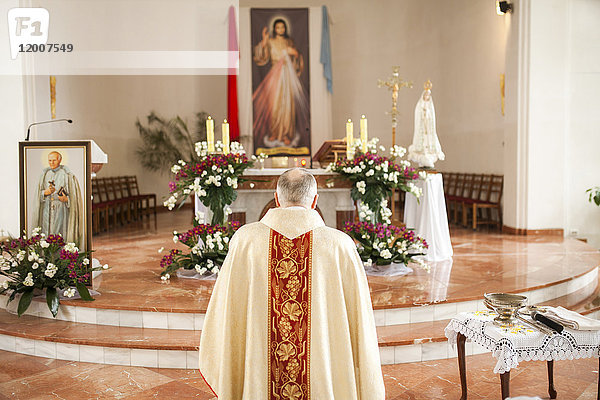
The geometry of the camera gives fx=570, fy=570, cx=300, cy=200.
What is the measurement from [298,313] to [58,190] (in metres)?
3.51

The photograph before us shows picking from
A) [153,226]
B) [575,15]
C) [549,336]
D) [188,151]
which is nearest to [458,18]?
[575,15]

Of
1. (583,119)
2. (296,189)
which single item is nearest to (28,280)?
(296,189)

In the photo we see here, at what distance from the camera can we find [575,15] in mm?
9266

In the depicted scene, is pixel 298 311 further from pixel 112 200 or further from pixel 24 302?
pixel 112 200

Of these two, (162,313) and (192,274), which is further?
(192,274)

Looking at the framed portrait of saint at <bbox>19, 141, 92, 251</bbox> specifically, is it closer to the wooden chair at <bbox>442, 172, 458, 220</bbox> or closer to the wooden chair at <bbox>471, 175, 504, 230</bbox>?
the wooden chair at <bbox>471, 175, 504, 230</bbox>

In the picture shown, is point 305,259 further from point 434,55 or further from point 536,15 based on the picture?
point 434,55

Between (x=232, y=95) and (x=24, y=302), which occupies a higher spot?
(x=232, y=95)

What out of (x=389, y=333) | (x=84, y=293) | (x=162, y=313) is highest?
(x=84, y=293)

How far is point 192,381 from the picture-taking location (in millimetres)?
4051

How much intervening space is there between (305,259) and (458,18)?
11222 millimetres

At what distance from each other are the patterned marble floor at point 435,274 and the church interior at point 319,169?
40 mm

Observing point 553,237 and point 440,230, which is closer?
point 440,230

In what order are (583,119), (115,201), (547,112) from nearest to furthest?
(547,112)
(583,119)
(115,201)
